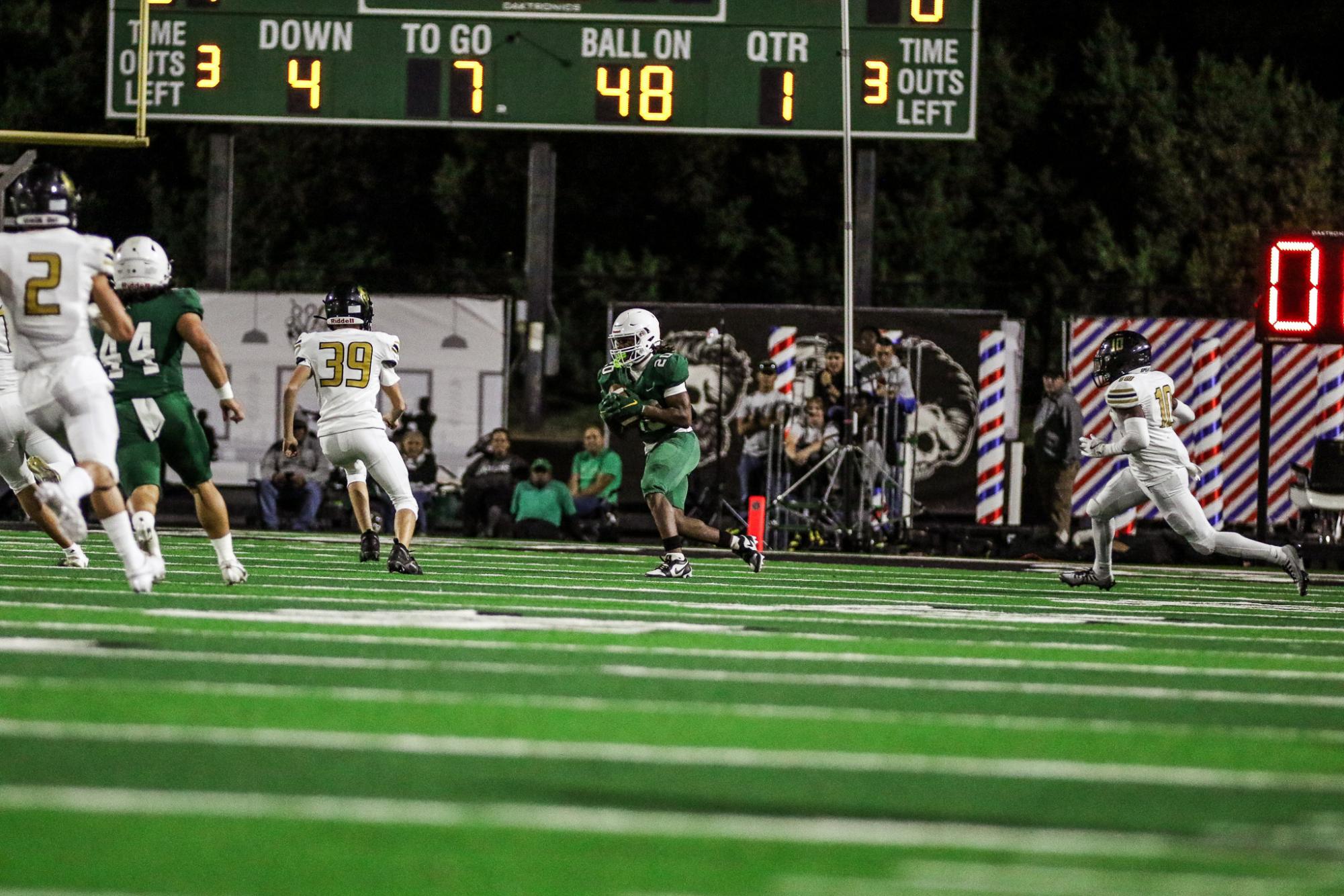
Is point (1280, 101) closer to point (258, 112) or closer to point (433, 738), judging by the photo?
point (258, 112)

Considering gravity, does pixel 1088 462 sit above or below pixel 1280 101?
below

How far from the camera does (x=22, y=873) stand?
4.30 metres

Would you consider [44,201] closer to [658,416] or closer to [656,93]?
[658,416]

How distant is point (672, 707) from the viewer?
686 centimetres

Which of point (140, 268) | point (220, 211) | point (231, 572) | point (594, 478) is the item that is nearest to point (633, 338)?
point (231, 572)

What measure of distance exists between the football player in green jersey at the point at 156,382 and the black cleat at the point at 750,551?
439 cm

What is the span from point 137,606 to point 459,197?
3169cm

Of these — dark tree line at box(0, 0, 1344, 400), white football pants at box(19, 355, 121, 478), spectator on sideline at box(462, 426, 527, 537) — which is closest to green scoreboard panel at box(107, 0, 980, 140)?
spectator on sideline at box(462, 426, 527, 537)

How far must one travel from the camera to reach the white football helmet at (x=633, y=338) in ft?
47.8

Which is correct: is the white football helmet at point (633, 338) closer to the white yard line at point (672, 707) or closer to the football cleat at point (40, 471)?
the football cleat at point (40, 471)

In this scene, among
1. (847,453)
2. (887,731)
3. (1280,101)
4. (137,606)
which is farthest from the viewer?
(1280,101)

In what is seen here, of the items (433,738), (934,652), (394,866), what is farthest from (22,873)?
(934,652)

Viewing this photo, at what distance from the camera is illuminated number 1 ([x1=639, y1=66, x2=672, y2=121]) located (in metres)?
22.6

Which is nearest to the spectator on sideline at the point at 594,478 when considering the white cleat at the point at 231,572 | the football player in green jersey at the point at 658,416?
the football player in green jersey at the point at 658,416
